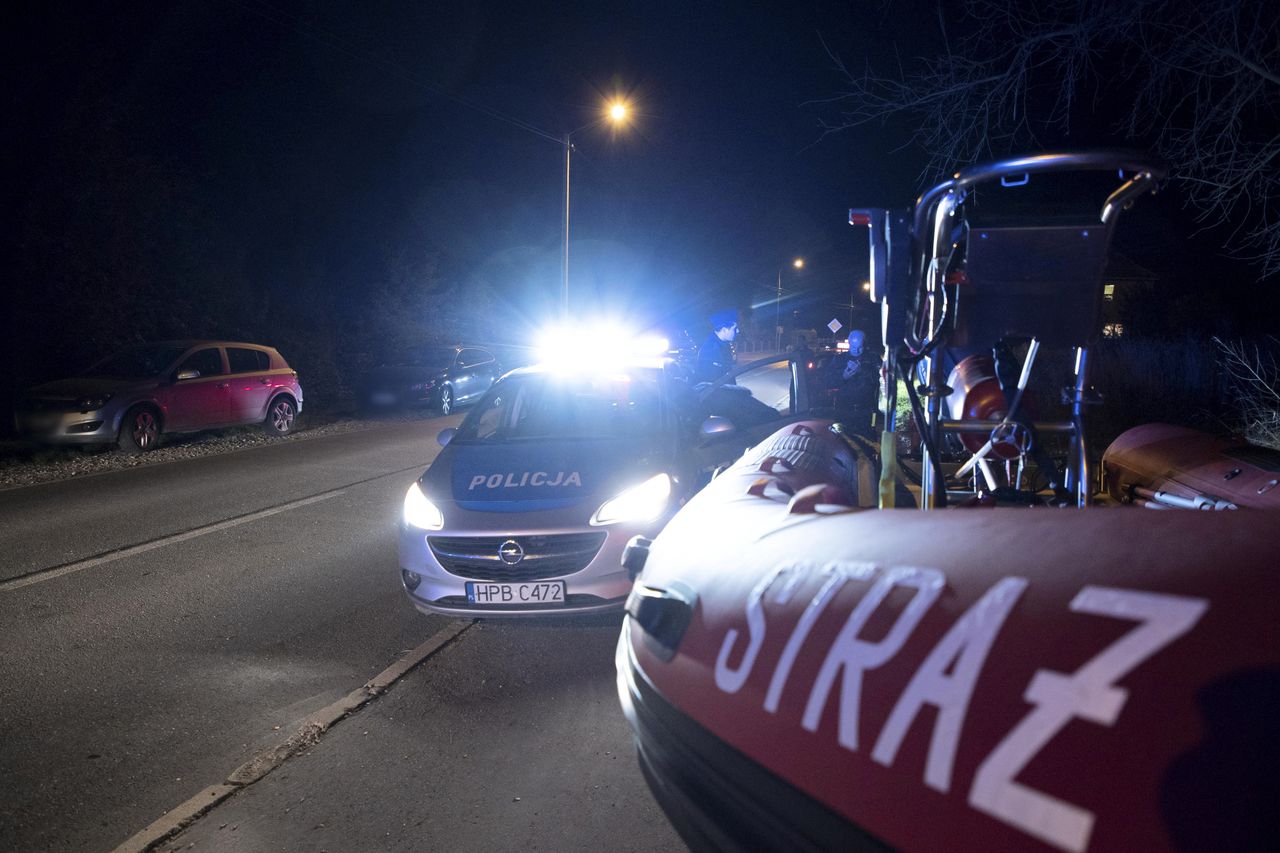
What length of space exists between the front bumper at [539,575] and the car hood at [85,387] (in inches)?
393

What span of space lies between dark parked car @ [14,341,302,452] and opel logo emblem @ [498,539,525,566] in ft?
33.2

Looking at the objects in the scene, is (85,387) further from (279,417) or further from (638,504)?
(638,504)

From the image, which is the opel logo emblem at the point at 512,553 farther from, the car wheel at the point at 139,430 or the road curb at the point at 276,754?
the car wheel at the point at 139,430

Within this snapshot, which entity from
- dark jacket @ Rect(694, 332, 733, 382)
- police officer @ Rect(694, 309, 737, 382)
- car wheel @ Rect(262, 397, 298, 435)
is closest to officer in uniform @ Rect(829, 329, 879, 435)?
police officer @ Rect(694, 309, 737, 382)

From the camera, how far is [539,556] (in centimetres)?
436

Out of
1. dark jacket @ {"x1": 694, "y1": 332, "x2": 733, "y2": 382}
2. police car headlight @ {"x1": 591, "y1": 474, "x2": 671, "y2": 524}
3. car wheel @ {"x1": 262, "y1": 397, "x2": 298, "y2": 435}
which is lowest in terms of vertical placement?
Result: car wheel @ {"x1": 262, "y1": 397, "x2": 298, "y2": 435}

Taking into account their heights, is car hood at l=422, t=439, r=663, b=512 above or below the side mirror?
below

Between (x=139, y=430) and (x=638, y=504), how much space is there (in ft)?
35.3

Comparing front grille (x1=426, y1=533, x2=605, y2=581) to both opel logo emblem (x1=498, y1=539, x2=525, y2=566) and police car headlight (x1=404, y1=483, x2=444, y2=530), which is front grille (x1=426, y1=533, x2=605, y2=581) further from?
police car headlight (x1=404, y1=483, x2=444, y2=530)

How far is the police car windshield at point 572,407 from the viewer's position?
19.0 ft

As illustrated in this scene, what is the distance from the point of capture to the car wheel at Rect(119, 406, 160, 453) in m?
12.1

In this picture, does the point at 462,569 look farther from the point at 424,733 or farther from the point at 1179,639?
the point at 1179,639

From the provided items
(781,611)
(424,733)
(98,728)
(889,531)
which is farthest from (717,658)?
(98,728)

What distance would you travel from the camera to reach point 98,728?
366 cm
